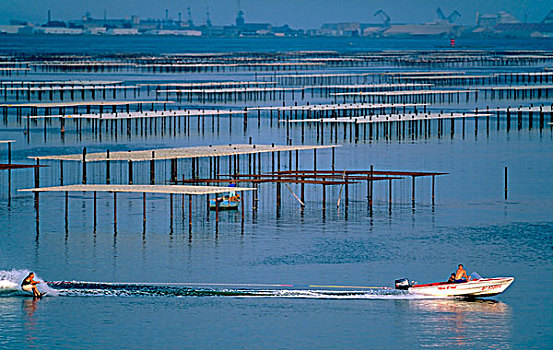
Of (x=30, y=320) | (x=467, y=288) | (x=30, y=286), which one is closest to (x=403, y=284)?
(x=467, y=288)

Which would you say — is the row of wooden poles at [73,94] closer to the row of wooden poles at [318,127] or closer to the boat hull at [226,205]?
the row of wooden poles at [318,127]

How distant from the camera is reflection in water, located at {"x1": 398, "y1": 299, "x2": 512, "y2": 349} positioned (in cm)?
3891

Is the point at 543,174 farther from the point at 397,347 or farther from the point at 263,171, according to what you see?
the point at 397,347

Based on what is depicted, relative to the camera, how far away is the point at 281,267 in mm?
50188

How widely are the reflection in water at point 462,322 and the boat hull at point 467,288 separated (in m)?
0.32

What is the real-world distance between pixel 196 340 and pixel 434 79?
135 m

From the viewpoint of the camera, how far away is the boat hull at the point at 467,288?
44.2 meters

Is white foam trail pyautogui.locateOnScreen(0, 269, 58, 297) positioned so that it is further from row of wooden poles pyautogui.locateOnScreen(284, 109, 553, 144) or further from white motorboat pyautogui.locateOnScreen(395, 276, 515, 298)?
row of wooden poles pyautogui.locateOnScreen(284, 109, 553, 144)

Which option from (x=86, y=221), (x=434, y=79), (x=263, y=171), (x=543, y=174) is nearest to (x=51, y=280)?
(x=86, y=221)

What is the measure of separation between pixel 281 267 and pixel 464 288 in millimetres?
9349

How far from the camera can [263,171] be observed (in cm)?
7850

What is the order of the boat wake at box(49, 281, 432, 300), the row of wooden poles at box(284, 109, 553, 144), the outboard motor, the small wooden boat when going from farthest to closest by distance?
the row of wooden poles at box(284, 109, 553, 144), the small wooden boat, the boat wake at box(49, 281, 432, 300), the outboard motor

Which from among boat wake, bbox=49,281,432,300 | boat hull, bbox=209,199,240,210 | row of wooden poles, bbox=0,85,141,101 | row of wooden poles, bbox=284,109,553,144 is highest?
row of wooden poles, bbox=0,85,141,101

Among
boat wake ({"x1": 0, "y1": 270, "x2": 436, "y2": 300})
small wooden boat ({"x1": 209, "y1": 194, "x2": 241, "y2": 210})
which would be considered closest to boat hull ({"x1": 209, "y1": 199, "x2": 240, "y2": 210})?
small wooden boat ({"x1": 209, "y1": 194, "x2": 241, "y2": 210})
